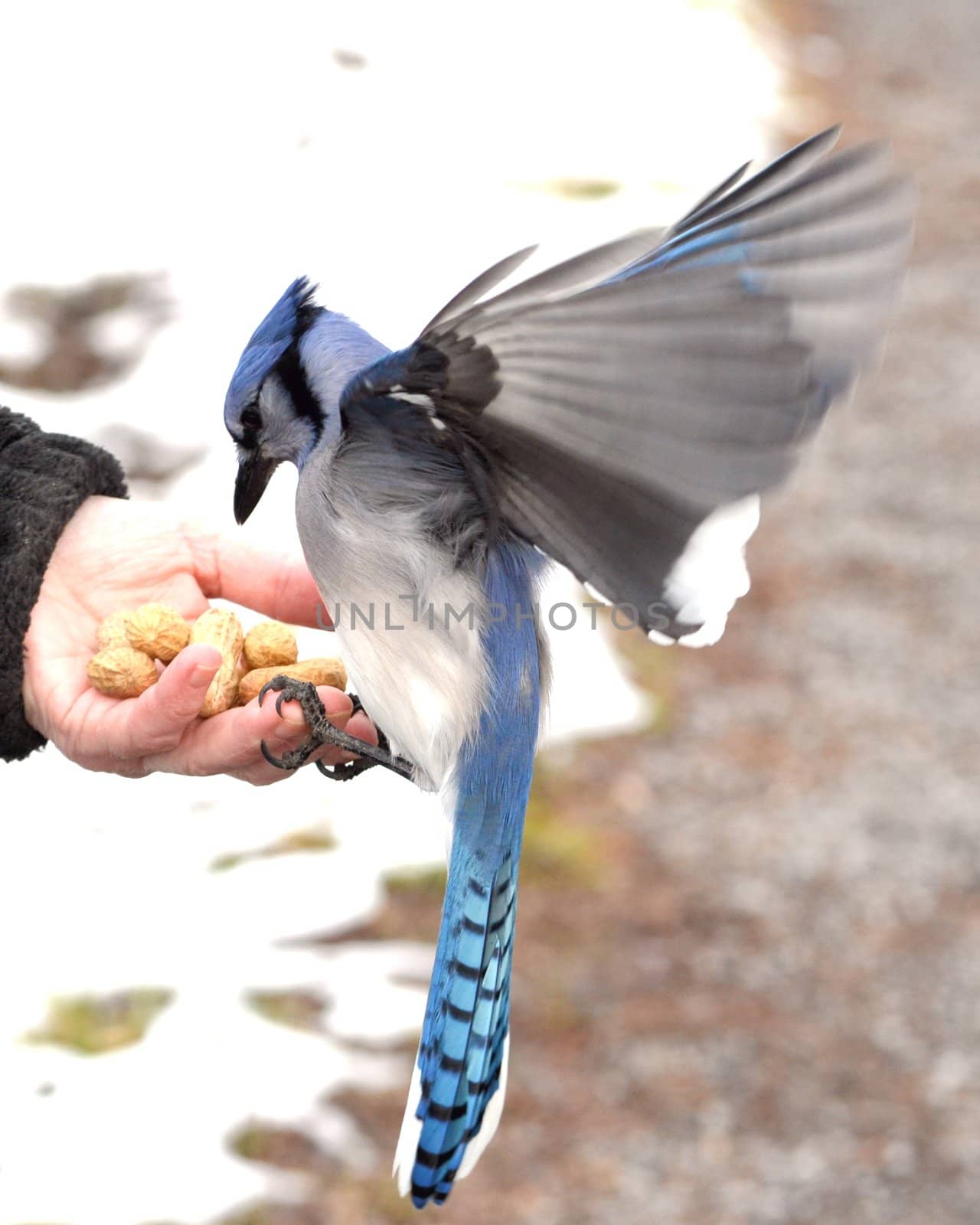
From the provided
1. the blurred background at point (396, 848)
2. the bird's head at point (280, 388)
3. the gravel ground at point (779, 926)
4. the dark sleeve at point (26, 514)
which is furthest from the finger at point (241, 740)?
the gravel ground at point (779, 926)

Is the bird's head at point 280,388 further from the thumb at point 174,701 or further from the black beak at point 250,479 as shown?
the thumb at point 174,701

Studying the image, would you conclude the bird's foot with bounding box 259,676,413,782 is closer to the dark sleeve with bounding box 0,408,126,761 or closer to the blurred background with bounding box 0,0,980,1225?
the dark sleeve with bounding box 0,408,126,761

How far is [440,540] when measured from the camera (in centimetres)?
142

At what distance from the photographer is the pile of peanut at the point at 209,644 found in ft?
A: 5.17

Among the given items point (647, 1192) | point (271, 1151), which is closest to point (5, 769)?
point (271, 1151)

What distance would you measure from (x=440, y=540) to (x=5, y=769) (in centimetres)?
121

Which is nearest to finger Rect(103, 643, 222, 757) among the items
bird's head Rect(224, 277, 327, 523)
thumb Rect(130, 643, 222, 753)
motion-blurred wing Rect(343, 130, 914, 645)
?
thumb Rect(130, 643, 222, 753)

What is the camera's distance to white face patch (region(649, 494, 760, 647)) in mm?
1198

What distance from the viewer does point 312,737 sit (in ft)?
5.08

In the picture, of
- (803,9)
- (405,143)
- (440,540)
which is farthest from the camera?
(803,9)

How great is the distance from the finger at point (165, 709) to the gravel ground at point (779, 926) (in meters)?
0.68

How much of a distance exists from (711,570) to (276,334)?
0.57 meters

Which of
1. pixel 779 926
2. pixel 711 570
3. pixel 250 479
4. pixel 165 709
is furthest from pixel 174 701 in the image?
pixel 779 926

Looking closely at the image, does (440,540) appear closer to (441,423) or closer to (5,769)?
(441,423)
